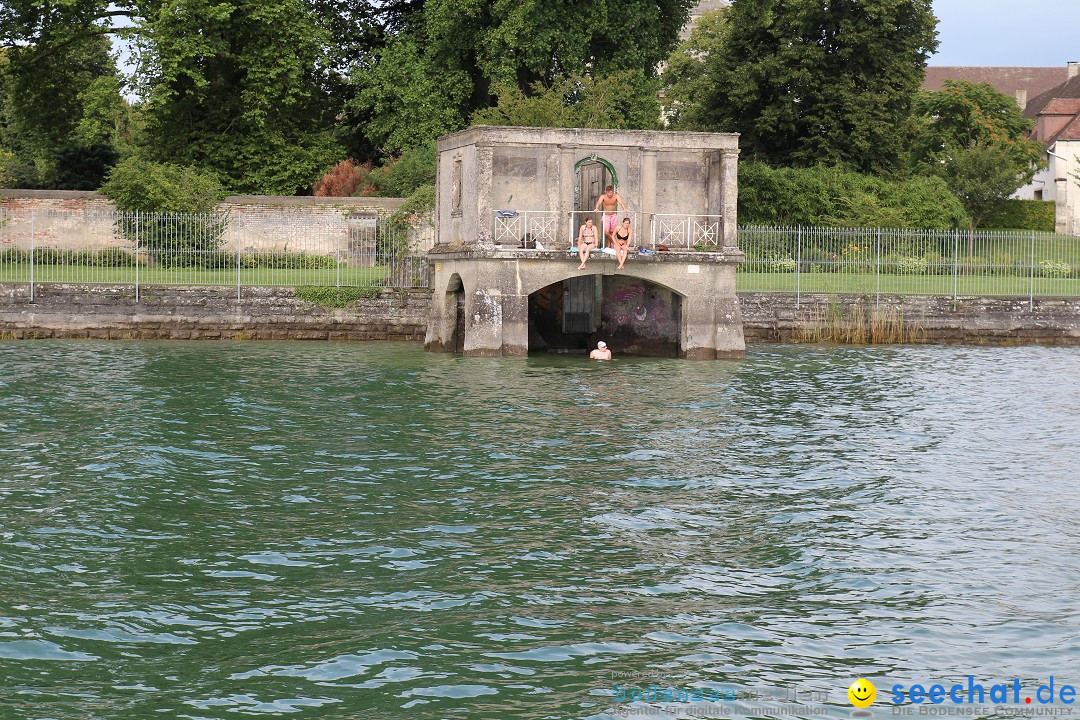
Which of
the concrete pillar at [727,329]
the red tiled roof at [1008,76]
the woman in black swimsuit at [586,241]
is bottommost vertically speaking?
the concrete pillar at [727,329]

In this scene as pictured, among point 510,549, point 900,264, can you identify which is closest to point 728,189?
point 900,264

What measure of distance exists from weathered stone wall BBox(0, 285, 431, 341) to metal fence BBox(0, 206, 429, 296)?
50cm

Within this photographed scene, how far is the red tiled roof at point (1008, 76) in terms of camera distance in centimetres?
10850

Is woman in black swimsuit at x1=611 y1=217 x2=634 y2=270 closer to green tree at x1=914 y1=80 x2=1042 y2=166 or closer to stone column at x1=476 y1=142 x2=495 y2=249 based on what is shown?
stone column at x1=476 y1=142 x2=495 y2=249

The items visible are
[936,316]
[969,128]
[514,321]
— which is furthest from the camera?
[969,128]

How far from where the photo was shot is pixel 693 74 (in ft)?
235

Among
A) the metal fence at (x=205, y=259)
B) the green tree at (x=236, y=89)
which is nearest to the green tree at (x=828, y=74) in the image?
the green tree at (x=236, y=89)

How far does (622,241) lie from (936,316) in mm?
11759

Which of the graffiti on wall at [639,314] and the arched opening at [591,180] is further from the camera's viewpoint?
the graffiti on wall at [639,314]

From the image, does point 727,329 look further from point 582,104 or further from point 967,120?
point 967,120

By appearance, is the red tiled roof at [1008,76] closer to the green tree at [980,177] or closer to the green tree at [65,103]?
the green tree at [980,177]

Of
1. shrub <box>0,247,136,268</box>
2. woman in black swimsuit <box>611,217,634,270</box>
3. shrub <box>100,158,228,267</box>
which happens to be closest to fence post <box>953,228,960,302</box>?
woman in black swimsuit <box>611,217,634,270</box>

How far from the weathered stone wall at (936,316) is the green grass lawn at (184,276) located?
35.7 ft

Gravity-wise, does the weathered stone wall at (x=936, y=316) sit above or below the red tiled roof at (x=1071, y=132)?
below
